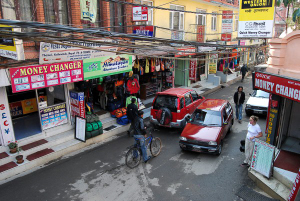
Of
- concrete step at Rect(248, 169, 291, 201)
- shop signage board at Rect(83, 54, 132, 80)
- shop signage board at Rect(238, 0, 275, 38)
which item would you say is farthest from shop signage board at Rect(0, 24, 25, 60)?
concrete step at Rect(248, 169, 291, 201)

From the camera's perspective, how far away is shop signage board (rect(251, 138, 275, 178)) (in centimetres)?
694

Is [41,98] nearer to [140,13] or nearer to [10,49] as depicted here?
[10,49]

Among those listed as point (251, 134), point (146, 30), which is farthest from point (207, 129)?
point (146, 30)

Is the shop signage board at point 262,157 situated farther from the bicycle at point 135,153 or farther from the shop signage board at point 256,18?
the shop signage board at point 256,18

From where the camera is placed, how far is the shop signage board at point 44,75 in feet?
26.6

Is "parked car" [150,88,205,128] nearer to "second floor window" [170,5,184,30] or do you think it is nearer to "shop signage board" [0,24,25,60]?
"shop signage board" [0,24,25,60]

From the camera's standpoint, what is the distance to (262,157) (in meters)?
7.16

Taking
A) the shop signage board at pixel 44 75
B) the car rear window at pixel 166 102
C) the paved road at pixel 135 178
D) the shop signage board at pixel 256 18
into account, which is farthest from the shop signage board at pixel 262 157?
the shop signage board at pixel 44 75

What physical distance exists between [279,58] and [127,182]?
6318mm

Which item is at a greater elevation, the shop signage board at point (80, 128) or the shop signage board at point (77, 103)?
the shop signage board at point (77, 103)

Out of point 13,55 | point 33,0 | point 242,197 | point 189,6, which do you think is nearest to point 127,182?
point 242,197

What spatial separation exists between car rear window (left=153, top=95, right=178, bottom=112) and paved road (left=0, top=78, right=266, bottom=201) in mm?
2147

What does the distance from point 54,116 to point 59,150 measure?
1920 millimetres

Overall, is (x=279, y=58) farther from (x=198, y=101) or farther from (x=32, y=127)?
(x=32, y=127)
